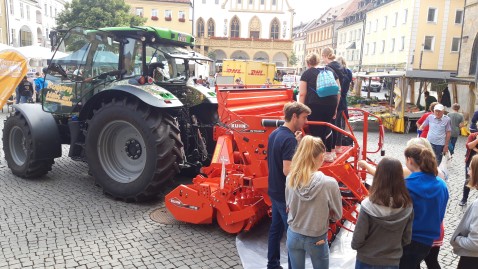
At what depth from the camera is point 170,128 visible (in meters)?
5.08

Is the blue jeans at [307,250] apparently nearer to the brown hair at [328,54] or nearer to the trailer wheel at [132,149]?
the trailer wheel at [132,149]

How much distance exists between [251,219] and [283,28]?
51.2 m

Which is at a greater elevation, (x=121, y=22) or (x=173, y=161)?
(x=121, y=22)

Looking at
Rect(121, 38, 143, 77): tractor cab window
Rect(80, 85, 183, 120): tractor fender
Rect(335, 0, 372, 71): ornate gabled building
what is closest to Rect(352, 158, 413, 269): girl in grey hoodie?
Rect(80, 85, 183, 120): tractor fender

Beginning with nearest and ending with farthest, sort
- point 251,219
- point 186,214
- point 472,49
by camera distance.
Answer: point 251,219
point 186,214
point 472,49

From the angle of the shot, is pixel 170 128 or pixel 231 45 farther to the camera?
pixel 231 45

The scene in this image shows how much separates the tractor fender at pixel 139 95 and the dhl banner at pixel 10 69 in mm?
7839

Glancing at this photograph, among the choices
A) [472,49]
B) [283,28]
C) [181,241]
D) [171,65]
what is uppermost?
[283,28]

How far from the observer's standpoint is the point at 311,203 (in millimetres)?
2779

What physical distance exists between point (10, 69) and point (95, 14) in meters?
16.2

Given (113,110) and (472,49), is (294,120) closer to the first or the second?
(113,110)

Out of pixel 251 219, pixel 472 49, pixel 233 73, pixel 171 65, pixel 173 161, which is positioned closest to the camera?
pixel 251 219

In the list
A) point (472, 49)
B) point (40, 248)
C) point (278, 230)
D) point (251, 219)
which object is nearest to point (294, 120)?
point (278, 230)

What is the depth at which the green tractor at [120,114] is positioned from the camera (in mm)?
5086
